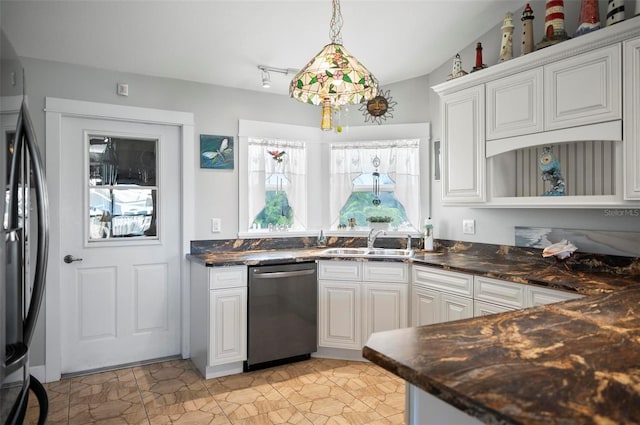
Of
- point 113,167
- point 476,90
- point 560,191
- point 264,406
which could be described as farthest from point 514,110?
point 113,167

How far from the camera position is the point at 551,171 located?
2732 mm

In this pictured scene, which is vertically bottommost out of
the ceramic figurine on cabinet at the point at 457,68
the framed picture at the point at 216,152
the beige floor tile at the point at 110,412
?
the beige floor tile at the point at 110,412

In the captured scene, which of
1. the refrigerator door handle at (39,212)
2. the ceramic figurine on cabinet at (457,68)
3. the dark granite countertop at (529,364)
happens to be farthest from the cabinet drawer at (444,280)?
the refrigerator door handle at (39,212)

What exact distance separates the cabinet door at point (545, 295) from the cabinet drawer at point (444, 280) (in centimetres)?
41

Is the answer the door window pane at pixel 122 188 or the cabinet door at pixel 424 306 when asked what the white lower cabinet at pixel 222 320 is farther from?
the cabinet door at pixel 424 306

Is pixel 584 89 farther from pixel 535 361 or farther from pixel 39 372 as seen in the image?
pixel 39 372

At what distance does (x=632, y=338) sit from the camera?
1.13m

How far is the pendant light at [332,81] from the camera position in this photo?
2.06 m

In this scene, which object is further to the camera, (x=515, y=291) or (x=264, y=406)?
(x=264, y=406)

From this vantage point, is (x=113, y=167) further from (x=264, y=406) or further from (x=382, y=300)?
(x=382, y=300)

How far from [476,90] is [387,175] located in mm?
1187

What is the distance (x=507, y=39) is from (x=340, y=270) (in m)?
2.09

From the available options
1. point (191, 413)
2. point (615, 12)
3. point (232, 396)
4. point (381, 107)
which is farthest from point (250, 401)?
point (615, 12)

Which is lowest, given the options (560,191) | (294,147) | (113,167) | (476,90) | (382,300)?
(382,300)
